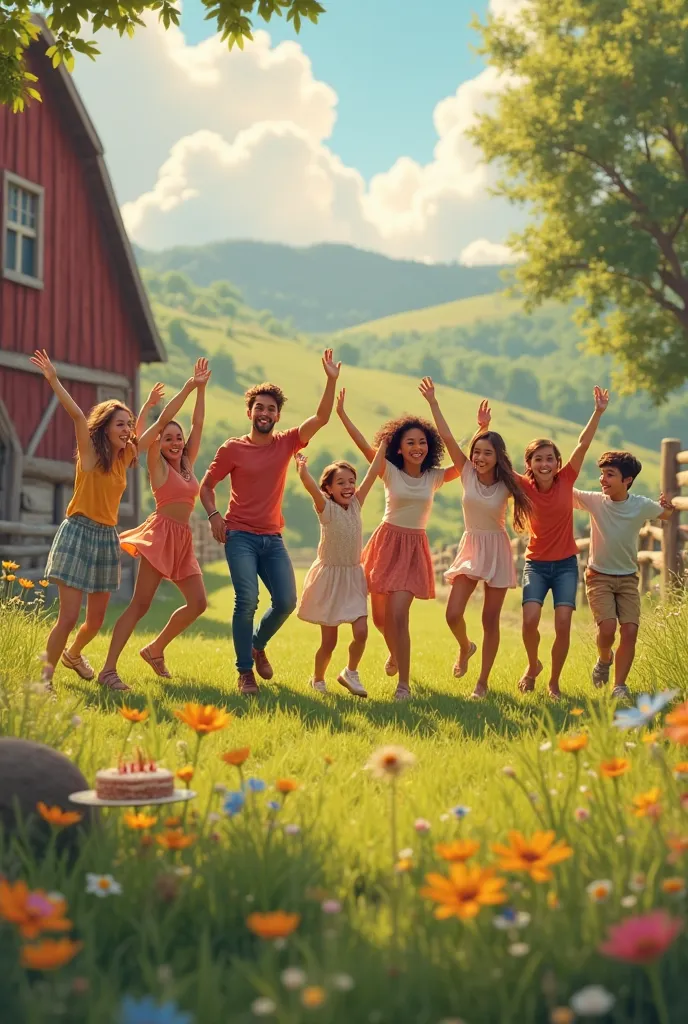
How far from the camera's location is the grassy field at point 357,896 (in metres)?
2.48

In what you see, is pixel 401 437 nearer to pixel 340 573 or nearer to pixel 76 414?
pixel 340 573

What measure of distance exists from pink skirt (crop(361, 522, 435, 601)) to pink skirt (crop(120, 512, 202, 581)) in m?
1.31

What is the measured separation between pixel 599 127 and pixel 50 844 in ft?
69.9

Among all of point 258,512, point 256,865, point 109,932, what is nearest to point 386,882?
point 256,865

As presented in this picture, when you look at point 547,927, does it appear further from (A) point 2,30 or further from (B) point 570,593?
(A) point 2,30

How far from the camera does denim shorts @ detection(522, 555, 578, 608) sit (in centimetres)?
812

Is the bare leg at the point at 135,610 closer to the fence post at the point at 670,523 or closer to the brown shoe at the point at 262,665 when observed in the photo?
the brown shoe at the point at 262,665

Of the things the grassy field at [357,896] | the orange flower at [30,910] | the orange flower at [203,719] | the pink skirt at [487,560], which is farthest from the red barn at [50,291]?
the orange flower at [30,910]

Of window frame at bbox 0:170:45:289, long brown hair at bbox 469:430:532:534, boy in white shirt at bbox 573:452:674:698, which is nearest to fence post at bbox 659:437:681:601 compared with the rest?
boy in white shirt at bbox 573:452:674:698

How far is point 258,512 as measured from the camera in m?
8.09

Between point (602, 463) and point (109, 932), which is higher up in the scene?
point (602, 463)

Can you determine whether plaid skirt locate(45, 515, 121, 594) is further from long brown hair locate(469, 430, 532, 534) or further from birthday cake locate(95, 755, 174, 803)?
birthday cake locate(95, 755, 174, 803)

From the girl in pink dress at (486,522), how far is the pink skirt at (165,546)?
1.93 m

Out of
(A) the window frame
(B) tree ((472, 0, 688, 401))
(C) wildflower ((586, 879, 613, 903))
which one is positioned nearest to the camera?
(C) wildflower ((586, 879, 613, 903))
